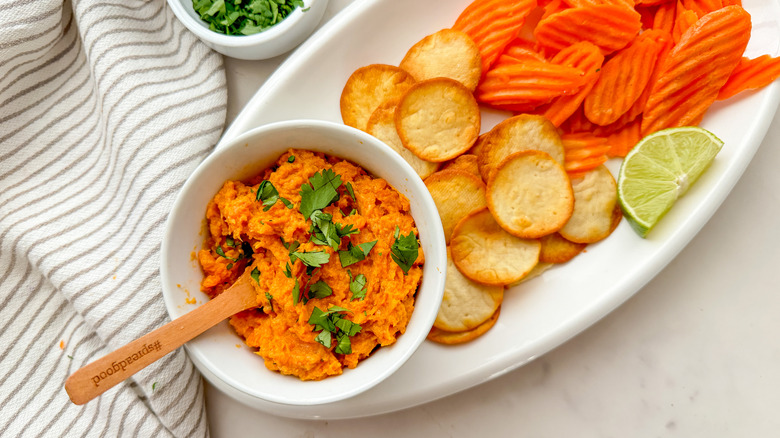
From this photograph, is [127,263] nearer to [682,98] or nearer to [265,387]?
[265,387]

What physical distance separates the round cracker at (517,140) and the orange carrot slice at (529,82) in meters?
0.06

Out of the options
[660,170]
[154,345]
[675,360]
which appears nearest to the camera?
[154,345]

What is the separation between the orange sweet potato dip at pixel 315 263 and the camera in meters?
1.39

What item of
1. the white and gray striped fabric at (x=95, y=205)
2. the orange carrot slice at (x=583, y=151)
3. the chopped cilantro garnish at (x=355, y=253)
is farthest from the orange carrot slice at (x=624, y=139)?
the white and gray striped fabric at (x=95, y=205)

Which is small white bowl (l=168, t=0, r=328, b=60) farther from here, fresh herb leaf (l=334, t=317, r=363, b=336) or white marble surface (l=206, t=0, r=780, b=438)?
fresh herb leaf (l=334, t=317, r=363, b=336)

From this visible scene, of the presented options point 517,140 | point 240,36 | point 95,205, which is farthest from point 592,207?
point 95,205

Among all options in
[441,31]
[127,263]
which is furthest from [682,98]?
[127,263]

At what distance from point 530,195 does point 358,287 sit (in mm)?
585

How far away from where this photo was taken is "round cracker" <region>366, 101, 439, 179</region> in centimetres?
169

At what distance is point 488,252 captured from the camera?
5.44 ft

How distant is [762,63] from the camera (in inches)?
63.5

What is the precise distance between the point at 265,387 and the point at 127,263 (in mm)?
622

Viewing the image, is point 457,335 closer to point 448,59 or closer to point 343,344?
point 343,344

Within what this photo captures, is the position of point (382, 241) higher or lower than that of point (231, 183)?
lower
